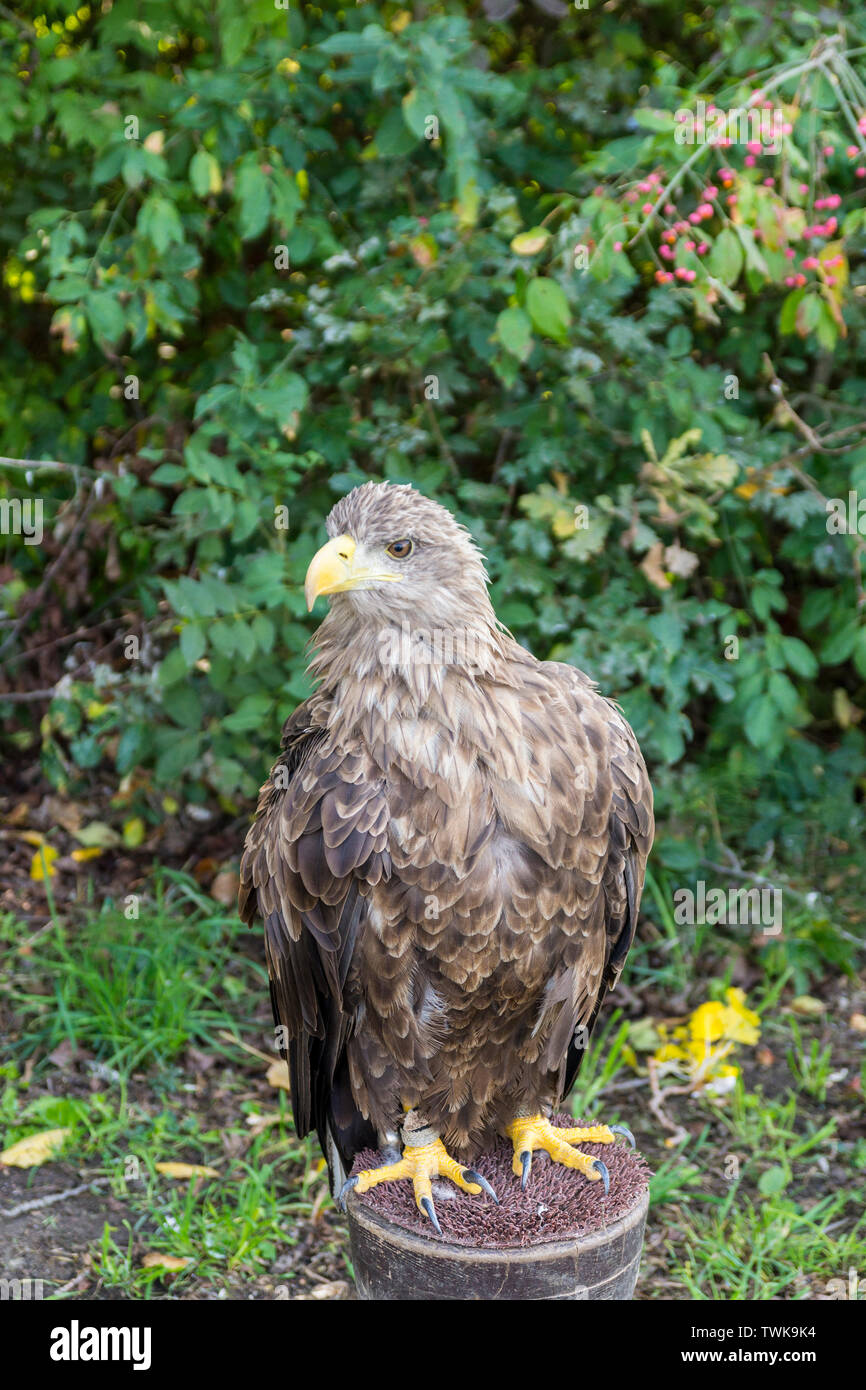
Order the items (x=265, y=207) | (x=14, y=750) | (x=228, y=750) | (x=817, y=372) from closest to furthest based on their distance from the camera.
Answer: (x=265, y=207) < (x=228, y=750) < (x=817, y=372) < (x=14, y=750)

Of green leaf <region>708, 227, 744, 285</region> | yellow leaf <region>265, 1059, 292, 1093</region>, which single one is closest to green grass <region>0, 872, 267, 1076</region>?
yellow leaf <region>265, 1059, 292, 1093</region>

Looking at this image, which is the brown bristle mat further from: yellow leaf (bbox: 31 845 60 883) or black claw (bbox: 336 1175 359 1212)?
yellow leaf (bbox: 31 845 60 883)

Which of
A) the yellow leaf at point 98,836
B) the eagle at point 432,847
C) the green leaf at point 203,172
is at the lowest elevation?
the yellow leaf at point 98,836

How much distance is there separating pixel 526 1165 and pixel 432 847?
784 millimetres

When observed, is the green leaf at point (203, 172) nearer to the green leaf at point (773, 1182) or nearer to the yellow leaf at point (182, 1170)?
the yellow leaf at point (182, 1170)

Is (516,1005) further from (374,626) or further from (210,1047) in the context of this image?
(210,1047)

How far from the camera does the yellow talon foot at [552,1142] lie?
2.59 m

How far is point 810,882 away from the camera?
4309mm

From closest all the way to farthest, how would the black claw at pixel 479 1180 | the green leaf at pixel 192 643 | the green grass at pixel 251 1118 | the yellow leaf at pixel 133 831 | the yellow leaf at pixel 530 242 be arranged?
the black claw at pixel 479 1180
the green grass at pixel 251 1118
the yellow leaf at pixel 530 242
the green leaf at pixel 192 643
the yellow leaf at pixel 133 831

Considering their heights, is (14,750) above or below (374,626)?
below

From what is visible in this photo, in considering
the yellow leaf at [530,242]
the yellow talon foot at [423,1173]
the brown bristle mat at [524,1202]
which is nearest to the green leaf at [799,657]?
the yellow leaf at [530,242]

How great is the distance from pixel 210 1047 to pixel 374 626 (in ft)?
6.98

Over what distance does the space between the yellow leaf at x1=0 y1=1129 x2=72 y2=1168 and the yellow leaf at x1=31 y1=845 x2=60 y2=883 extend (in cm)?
117

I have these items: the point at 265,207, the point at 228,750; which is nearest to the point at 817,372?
the point at 265,207
